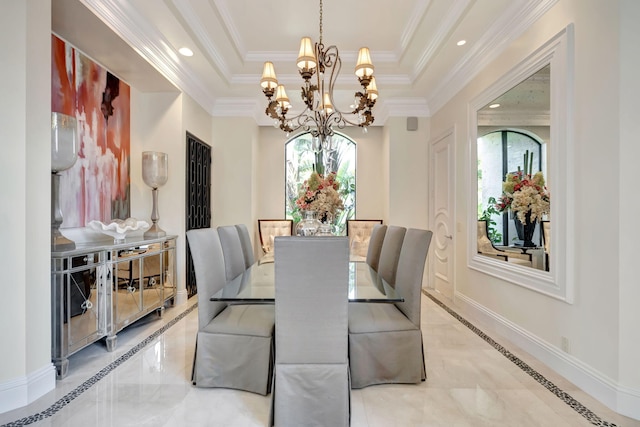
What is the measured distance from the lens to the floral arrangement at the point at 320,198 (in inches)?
121

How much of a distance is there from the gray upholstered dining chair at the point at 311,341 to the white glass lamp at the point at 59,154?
5.71ft

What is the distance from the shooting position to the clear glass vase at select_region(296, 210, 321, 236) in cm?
Answer: 309

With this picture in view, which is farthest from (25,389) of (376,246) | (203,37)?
(203,37)

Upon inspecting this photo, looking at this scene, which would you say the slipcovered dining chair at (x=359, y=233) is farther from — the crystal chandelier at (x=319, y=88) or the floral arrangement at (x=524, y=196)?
the floral arrangement at (x=524, y=196)

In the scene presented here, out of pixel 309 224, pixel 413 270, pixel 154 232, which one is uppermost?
pixel 309 224

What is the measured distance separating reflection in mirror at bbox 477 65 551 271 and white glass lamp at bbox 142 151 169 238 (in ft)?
11.7

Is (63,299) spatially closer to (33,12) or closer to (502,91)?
(33,12)

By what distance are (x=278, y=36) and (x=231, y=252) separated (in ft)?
8.17

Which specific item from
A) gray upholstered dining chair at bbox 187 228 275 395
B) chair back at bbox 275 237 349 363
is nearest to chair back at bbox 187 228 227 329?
gray upholstered dining chair at bbox 187 228 275 395

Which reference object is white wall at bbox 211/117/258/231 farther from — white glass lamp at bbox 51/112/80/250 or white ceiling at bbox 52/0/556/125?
white glass lamp at bbox 51/112/80/250

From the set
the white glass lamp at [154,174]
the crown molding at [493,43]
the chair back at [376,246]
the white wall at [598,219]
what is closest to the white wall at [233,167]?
the white glass lamp at [154,174]

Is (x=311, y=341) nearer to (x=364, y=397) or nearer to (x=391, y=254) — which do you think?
(x=364, y=397)

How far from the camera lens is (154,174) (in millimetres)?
3596

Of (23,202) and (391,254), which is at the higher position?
(23,202)
